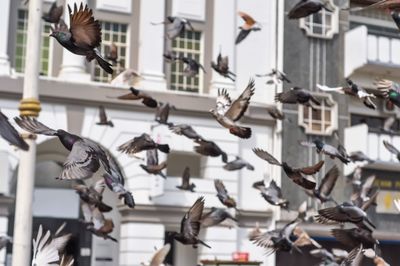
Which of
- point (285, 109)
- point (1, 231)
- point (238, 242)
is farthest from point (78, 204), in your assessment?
point (285, 109)

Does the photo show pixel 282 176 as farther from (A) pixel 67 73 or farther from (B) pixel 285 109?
(A) pixel 67 73

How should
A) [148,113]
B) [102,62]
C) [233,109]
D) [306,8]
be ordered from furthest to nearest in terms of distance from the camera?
[148,113], [306,8], [233,109], [102,62]

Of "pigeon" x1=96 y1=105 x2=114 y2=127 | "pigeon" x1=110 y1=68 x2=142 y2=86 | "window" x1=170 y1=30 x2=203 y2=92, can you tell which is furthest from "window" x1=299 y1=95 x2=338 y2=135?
"pigeon" x1=96 y1=105 x2=114 y2=127

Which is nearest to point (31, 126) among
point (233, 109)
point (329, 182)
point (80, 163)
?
point (80, 163)

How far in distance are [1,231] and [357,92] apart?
11.7 metres

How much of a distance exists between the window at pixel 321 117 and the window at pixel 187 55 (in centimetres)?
303

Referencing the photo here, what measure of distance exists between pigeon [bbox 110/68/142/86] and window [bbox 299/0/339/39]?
5392 mm

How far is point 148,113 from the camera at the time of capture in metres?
23.3

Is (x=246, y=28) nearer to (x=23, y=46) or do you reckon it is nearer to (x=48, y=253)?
(x=23, y=46)

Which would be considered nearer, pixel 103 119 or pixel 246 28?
pixel 103 119

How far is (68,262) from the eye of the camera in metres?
7.94

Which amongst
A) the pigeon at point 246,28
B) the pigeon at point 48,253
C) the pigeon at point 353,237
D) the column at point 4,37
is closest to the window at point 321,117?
the pigeon at point 246,28

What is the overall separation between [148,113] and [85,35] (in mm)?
14906

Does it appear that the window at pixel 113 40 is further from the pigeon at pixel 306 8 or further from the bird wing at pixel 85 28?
the bird wing at pixel 85 28
